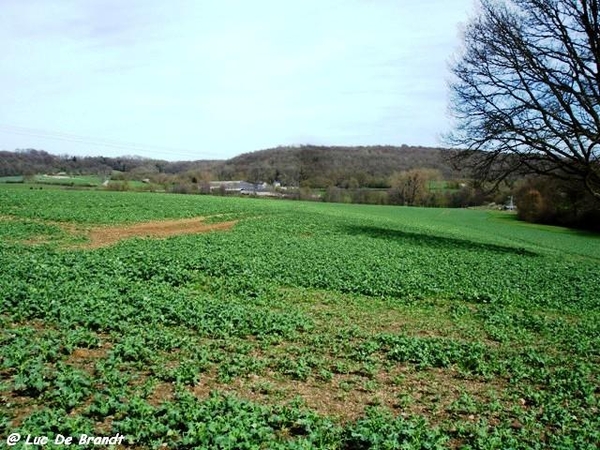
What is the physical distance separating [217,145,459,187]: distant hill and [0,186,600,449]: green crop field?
99681 millimetres

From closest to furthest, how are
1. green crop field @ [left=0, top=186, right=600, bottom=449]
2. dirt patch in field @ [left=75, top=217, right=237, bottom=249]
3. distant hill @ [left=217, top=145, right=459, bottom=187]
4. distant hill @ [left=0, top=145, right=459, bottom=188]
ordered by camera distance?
green crop field @ [left=0, top=186, right=600, bottom=449]
dirt patch in field @ [left=75, top=217, right=237, bottom=249]
distant hill @ [left=0, top=145, right=459, bottom=188]
distant hill @ [left=217, top=145, right=459, bottom=187]

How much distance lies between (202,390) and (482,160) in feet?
81.7

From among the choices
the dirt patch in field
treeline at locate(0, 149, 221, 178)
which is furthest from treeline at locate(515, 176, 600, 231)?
treeline at locate(0, 149, 221, 178)

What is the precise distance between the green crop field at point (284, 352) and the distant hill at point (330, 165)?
9968 cm

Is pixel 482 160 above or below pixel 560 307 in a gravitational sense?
above

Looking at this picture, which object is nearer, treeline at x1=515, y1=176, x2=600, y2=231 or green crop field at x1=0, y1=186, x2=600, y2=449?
green crop field at x1=0, y1=186, x2=600, y2=449

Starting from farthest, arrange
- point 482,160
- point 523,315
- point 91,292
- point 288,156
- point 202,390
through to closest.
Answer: point 288,156
point 482,160
point 523,315
point 91,292
point 202,390

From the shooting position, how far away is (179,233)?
25.6 metres

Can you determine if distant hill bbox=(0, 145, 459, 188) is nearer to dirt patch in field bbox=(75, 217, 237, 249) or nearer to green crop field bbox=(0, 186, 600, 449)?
dirt patch in field bbox=(75, 217, 237, 249)

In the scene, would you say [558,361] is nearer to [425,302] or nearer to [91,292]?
[425,302]

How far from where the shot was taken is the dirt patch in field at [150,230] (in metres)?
20.8

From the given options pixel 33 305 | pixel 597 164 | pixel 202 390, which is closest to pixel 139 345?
pixel 202 390

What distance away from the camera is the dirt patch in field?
20.8m

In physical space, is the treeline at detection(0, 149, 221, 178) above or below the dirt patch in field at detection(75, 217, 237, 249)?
above
